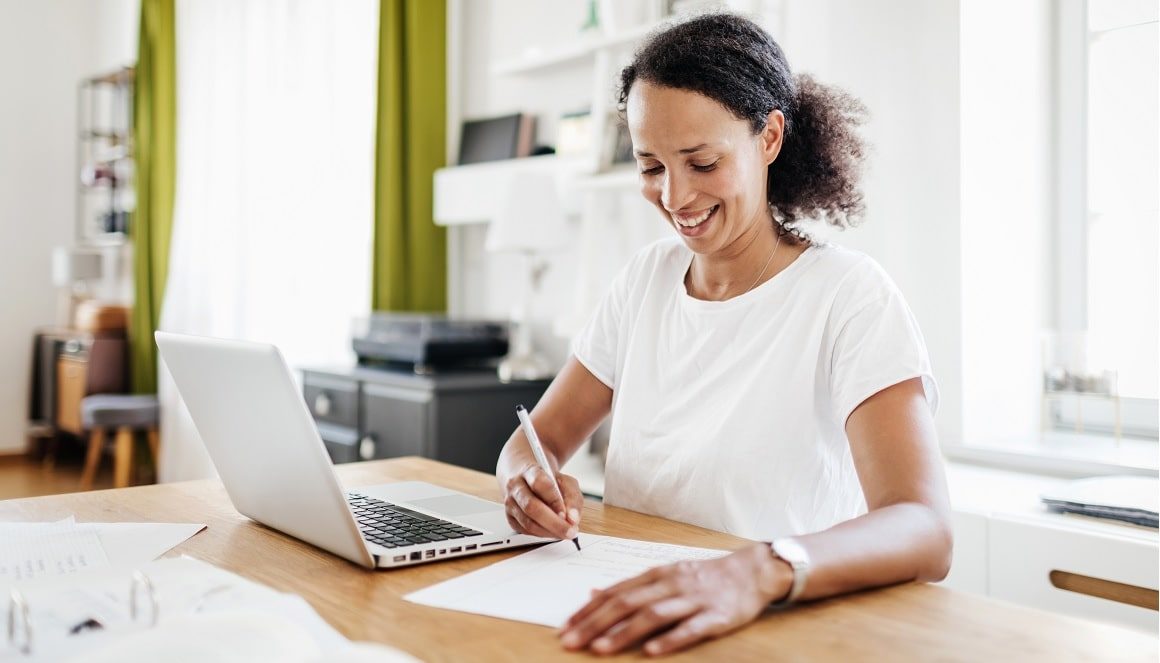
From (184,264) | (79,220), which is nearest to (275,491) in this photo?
(184,264)

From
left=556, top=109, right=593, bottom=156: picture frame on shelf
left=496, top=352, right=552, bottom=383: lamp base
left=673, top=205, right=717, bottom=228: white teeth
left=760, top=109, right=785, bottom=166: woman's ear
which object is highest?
left=556, top=109, right=593, bottom=156: picture frame on shelf

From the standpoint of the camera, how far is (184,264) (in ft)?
15.0

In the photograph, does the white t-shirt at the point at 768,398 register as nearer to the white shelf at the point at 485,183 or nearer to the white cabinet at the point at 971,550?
the white cabinet at the point at 971,550

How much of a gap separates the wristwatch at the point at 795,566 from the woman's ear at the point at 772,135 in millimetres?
696

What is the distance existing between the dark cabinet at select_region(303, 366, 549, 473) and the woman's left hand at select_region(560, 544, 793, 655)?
72.0 inches

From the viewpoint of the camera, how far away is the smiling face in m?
1.30

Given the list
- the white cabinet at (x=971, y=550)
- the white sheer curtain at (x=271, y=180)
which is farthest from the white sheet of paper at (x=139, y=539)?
the white sheer curtain at (x=271, y=180)

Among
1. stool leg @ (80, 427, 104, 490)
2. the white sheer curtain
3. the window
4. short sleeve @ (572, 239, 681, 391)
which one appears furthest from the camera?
stool leg @ (80, 427, 104, 490)

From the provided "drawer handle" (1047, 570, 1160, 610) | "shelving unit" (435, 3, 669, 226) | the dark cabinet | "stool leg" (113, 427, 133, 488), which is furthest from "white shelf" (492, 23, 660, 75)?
"stool leg" (113, 427, 133, 488)

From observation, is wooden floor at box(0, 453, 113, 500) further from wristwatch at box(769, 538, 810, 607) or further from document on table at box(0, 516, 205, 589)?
wristwatch at box(769, 538, 810, 607)

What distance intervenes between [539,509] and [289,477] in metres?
0.26

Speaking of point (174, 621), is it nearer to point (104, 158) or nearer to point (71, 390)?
point (71, 390)

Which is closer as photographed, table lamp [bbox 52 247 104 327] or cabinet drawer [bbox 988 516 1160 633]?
cabinet drawer [bbox 988 516 1160 633]

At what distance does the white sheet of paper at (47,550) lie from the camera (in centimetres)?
96
